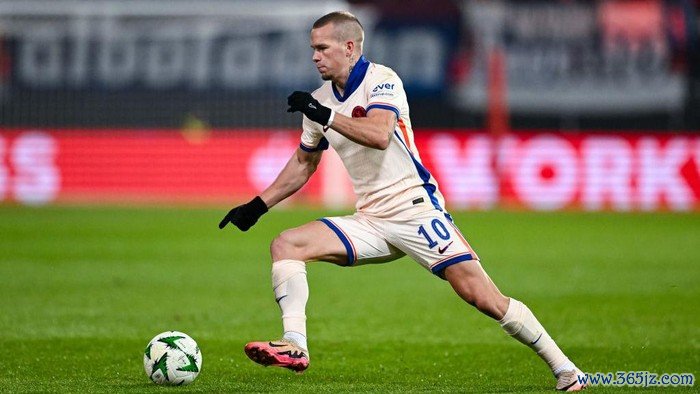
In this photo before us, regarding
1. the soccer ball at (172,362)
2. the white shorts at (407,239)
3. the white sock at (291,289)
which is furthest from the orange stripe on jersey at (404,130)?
the soccer ball at (172,362)

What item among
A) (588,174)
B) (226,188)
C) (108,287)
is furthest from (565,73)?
(108,287)

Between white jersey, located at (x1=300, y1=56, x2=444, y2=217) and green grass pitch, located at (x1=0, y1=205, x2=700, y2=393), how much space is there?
112cm

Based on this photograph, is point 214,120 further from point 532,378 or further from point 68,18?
point 532,378

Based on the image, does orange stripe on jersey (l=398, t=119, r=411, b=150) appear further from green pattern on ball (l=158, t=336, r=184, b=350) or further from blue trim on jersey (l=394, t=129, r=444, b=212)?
green pattern on ball (l=158, t=336, r=184, b=350)

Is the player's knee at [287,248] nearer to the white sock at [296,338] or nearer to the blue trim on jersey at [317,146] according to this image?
the white sock at [296,338]

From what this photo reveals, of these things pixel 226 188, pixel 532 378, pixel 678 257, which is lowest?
pixel 226 188

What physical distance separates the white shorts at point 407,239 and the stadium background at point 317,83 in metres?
18.3

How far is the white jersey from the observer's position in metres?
7.37

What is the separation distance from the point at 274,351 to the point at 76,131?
20.9 meters

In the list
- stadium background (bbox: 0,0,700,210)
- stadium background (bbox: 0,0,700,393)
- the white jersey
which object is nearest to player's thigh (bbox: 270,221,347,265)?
the white jersey

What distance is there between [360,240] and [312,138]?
0.80 meters

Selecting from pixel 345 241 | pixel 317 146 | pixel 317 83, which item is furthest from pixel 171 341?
pixel 317 83

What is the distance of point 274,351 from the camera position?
6824 mm

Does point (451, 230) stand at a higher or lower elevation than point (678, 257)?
higher
